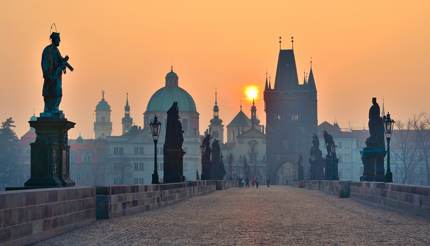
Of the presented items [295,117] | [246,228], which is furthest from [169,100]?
[246,228]

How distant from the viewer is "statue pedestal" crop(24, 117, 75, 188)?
1973cm

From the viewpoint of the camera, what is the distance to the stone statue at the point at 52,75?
2077 centimetres

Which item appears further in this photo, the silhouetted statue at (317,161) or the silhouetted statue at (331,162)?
the silhouetted statue at (317,161)

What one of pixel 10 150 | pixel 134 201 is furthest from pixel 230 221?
pixel 10 150

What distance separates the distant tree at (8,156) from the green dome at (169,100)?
4814 centimetres

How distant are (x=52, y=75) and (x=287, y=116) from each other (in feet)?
499

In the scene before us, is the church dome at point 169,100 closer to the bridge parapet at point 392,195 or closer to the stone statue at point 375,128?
the bridge parapet at point 392,195

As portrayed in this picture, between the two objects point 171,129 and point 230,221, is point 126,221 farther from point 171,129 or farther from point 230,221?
point 171,129

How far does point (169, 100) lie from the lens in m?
195

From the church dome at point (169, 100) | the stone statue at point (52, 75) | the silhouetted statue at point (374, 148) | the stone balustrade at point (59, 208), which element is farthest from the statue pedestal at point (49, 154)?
the church dome at point (169, 100)

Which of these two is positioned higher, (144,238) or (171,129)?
(171,129)

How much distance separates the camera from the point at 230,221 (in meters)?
21.1

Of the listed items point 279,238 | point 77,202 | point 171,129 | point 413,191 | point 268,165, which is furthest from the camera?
point 268,165

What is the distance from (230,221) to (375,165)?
55.7 ft
